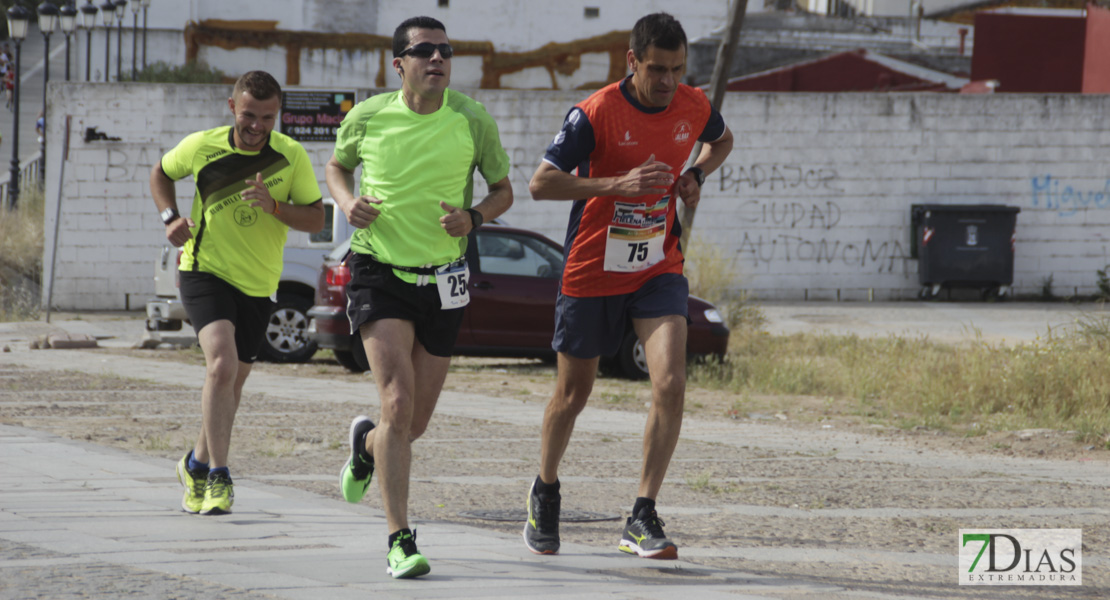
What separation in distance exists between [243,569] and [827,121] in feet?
57.3

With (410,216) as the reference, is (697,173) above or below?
above

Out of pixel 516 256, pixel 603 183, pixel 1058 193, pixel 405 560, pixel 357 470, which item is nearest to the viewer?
pixel 405 560

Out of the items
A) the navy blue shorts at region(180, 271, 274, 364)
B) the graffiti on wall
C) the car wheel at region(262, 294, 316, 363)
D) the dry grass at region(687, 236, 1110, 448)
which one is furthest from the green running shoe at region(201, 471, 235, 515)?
the graffiti on wall

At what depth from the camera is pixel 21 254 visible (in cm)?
2069

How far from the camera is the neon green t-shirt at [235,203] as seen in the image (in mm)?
5492

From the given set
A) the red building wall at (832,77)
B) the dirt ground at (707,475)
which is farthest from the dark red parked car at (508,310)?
the red building wall at (832,77)

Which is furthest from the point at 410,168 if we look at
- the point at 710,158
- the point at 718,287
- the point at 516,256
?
the point at 718,287

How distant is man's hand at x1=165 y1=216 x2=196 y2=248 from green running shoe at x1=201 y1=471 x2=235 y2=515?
1.00 metres

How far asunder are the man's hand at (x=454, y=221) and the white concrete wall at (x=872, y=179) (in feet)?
50.5

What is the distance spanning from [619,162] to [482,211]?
1.83ft

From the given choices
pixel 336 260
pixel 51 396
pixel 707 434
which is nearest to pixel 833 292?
pixel 336 260

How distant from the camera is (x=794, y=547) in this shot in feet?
16.3

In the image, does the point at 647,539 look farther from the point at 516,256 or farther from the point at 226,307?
the point at 516,256

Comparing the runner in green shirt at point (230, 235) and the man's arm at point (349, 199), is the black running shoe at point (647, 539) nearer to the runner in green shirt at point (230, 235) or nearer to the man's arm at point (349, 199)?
the man's arm at point (349, 199)
